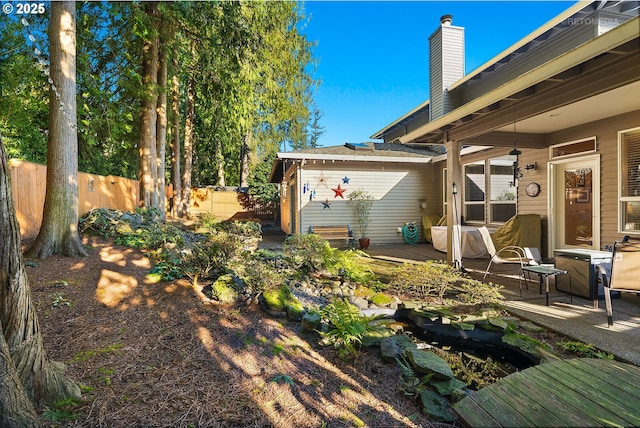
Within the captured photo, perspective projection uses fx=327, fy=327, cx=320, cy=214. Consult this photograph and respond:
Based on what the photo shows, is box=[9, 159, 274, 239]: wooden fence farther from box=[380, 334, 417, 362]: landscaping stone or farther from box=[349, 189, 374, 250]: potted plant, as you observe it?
box=[349, 189, 374, 250]: potted plant

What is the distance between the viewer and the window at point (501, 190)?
8.23 metres

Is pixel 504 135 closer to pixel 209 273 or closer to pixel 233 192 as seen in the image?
pixel 209 273

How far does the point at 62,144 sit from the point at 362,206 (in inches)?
292

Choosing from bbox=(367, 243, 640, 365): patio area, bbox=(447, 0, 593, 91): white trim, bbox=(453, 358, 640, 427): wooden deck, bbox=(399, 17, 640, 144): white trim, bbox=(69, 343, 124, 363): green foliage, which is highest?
bbox=(447, 0, 593, 91): white trim

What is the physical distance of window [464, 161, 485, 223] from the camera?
901cm

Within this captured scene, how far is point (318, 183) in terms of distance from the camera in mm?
9984

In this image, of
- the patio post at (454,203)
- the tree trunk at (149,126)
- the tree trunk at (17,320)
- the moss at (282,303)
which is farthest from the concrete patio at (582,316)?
the tree trunk at (149,126)

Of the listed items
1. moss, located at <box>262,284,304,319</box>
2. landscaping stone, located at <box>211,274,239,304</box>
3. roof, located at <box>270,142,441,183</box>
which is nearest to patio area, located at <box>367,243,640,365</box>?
moss, located at <box>262,284,304,319</box>

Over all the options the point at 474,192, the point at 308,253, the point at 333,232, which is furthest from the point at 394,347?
the point at 474,192

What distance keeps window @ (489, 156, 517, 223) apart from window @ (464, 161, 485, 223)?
1.10ft

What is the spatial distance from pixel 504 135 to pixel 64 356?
7.55m

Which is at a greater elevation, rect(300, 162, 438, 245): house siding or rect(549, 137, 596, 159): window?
rect(549, 137, 596, 159): window

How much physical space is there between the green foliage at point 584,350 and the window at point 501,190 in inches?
228

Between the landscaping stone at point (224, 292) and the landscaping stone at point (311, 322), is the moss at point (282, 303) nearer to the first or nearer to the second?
the landscaping stone at point (311, 322)
